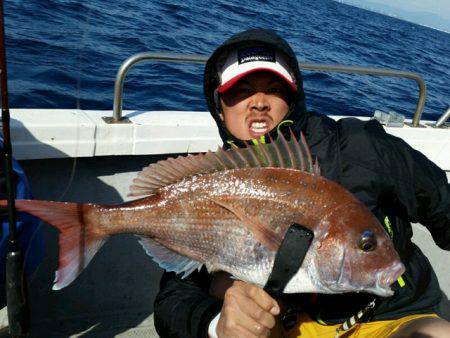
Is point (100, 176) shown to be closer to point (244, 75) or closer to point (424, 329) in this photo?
point (244, 75)

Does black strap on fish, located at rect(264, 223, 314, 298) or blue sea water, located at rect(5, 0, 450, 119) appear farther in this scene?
blue sea water, located at rect(5, 0, 450, 119)

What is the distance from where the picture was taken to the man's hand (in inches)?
57.3

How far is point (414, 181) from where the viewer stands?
198 centimetres

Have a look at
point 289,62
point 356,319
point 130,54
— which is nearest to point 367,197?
point 356,319

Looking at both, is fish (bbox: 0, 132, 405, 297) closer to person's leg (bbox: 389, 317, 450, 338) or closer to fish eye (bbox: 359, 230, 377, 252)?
fish eye (bbox: 359, 230, 377, 252)

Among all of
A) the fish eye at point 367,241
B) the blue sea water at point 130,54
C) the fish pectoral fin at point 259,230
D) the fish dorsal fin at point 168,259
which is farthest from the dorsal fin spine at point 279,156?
the blue sea water at point 130,54

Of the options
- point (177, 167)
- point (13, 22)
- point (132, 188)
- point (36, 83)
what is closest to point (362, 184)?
point (177, 167)

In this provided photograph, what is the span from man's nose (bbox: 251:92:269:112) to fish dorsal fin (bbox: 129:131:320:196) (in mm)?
542

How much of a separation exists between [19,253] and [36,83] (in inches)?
205

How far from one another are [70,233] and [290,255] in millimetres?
770

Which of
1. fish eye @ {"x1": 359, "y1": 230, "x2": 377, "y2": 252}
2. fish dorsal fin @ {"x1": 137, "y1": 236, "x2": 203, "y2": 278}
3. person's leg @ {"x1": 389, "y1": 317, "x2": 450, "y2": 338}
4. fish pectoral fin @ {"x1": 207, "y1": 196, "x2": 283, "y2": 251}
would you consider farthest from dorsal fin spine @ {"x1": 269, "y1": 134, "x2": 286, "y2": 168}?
person's leg @ {"x1": 389, "y1": 317, "x2": 450, "y2": 338}

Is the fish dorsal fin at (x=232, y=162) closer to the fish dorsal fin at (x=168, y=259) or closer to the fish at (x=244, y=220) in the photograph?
the fish at (x=244, y=220)

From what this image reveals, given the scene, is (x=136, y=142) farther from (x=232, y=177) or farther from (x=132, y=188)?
(x=232, y=177)

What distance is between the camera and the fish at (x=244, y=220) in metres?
1.40
